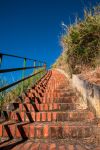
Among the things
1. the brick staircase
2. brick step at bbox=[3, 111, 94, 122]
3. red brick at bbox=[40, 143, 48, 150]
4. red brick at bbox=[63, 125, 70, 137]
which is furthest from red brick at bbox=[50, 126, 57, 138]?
brick step at bbox=[3, 111, 94, 122]

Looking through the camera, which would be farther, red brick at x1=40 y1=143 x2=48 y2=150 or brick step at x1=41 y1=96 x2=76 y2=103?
brick step at x1=41 y1=96 x2=76 y2=103

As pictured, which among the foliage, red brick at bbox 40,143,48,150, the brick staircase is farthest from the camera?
the foliage

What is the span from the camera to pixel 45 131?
4.32 meters

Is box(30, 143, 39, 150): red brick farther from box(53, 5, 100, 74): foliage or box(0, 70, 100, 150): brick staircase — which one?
box(53, 5, 100, 74): foliage

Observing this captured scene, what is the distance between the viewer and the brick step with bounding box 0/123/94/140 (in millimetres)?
4254

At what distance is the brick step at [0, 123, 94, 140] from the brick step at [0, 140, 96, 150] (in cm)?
19

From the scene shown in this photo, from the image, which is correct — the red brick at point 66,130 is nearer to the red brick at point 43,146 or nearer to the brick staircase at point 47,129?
the brick staircase at point 47,129

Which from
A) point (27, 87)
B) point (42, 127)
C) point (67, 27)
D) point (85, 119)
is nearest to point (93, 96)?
point (85, 119)

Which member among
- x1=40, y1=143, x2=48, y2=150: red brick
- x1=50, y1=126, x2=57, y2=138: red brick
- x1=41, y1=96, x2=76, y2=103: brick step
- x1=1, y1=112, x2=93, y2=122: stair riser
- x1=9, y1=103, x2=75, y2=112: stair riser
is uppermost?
x1=41, y1=96, x2=76, y2=103: brick step

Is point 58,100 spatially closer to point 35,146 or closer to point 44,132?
point 44,132

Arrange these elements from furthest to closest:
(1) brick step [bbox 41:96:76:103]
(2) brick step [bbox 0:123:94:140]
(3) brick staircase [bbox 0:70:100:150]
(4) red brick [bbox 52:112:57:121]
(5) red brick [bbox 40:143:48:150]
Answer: (1) brick step [bbox 41:96:76:103]
(4) red brick [bbox 52:112:57:121]
(2) brick step [bbox 0:123:94:140]
(3) brick staircase [bbox 0:70:100:150]
(5) red brick [bbox 40:143:48:150]

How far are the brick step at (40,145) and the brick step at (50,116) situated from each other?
886 millimetres

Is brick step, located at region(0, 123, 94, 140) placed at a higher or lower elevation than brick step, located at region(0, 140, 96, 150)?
higher

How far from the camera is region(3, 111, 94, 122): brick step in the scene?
16.1 ft
